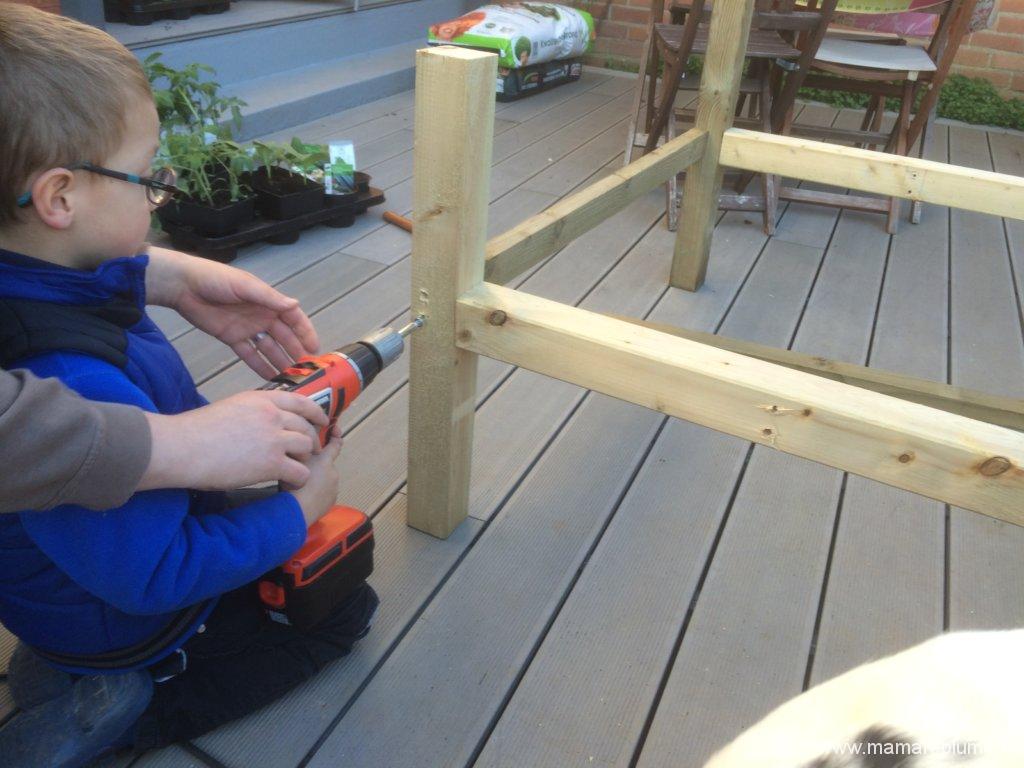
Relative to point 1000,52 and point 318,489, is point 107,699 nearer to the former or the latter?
point 318,489

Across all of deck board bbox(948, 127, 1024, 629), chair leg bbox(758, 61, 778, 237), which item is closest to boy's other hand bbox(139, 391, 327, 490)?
deck board bbox(948, 127, 1024, 629)

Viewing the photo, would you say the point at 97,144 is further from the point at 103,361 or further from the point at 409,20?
the point at 409,20

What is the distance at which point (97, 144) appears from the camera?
873mm

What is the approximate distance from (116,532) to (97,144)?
40 cm

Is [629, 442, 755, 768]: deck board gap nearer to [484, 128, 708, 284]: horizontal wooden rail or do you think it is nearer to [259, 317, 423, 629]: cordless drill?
[259, 317, 423, 629]: cordless drill

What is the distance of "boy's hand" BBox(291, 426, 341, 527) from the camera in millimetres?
1104

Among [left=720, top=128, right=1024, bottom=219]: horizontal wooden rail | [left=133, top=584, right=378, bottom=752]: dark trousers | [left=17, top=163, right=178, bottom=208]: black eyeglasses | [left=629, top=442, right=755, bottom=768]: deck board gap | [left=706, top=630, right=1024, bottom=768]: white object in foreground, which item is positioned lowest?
[left=629, top=442, right=755, bottom=768]: deck board gap

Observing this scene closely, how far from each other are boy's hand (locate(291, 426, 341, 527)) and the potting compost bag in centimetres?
332

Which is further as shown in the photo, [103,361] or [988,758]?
[103,361]

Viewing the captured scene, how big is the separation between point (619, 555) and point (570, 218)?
0.65 meters

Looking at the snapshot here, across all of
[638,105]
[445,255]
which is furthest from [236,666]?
[638,105]

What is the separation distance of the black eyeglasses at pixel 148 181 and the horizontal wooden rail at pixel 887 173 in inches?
62.6

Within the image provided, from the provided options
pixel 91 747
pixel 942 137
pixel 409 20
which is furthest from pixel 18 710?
pixel 942 137

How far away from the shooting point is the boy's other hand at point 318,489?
1.10 m
